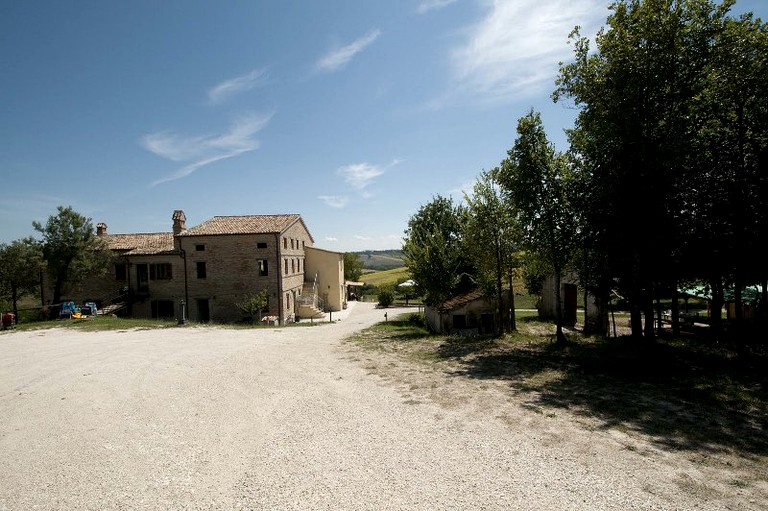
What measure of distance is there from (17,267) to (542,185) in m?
38.6

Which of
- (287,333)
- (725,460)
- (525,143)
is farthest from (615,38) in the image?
(287,333)

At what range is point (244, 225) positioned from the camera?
3544 centimetres

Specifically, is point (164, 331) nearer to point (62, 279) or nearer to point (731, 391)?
point (62, 279)

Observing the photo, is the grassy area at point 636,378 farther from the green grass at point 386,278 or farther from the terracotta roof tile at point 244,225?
the green grass at point 386,278

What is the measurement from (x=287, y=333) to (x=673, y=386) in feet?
62.2

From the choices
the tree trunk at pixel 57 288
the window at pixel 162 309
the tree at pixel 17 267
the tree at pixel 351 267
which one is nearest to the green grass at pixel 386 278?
the tree at pixel 351 267

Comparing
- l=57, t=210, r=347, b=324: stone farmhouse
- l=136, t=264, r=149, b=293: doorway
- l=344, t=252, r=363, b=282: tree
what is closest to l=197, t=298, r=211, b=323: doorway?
l=57, t=210, r=347, b=324: stone farmhouse

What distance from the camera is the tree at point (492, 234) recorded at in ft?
65.5

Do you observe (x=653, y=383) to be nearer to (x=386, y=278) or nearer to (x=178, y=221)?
(x=178, y=221)

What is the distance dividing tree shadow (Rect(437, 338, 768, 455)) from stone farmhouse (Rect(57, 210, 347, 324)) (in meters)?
21.2

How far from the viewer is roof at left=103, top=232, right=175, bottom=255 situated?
115 ft

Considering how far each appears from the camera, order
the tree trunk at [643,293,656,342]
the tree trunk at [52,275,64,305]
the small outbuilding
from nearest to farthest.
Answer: the tree trunk at [643,293,656,342] → the small outbuilding → the tree trunk at [52,275,64,305]

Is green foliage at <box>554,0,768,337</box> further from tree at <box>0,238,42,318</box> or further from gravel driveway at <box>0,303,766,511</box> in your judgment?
tree at <box>0,238,42,318</box>

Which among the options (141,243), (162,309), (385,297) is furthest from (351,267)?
(162,309)
